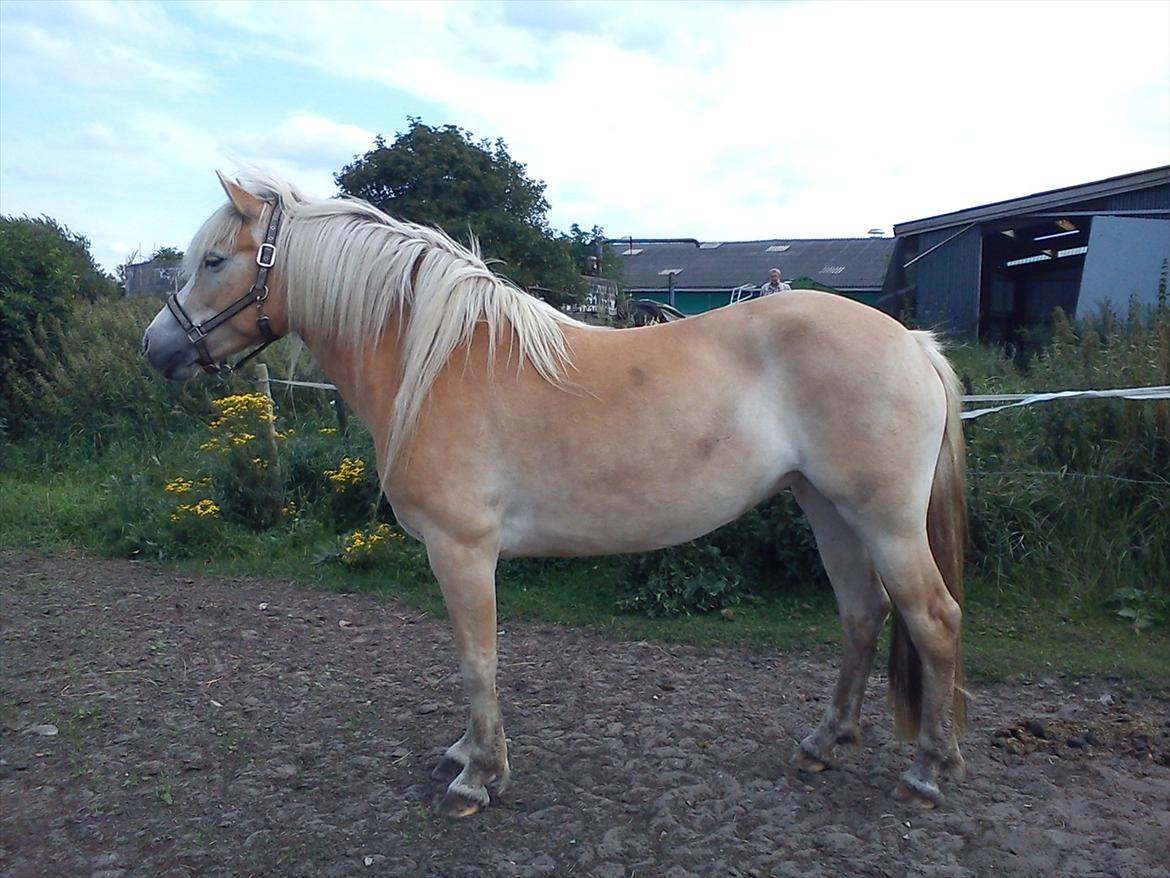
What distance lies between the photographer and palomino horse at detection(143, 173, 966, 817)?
9.98ft

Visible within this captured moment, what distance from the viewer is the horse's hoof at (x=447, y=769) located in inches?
134

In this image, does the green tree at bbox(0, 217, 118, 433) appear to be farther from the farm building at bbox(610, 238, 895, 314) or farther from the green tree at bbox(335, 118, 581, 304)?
the farm building at bbox(610, 238, 895, 314)

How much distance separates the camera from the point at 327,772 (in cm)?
352

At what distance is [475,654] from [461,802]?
0.53 meters

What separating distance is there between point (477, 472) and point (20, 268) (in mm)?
10614

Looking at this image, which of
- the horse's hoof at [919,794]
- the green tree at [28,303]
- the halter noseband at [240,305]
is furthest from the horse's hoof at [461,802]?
the green tree at [28,303]

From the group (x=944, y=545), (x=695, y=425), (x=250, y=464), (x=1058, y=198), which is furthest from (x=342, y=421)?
(x=1058, y=198)

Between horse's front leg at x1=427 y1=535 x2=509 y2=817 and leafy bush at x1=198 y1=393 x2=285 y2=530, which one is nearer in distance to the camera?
horse's front leg at x1=427 y1=535 x2=509 y2=817

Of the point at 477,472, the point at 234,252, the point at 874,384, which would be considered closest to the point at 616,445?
the point at 477,472

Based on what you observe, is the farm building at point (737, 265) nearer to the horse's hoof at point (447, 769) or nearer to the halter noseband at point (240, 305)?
the halter noseband at point (240, 305)

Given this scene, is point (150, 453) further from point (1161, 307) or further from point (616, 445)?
point (1161, 307)

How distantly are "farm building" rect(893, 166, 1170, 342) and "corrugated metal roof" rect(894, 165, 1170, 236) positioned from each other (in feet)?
0.04

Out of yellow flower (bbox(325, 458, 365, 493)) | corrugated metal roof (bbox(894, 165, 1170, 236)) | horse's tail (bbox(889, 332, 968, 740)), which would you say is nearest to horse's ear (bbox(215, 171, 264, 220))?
horse's tail (bbox(889, 332, 968, 740))

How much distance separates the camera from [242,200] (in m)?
3.24
